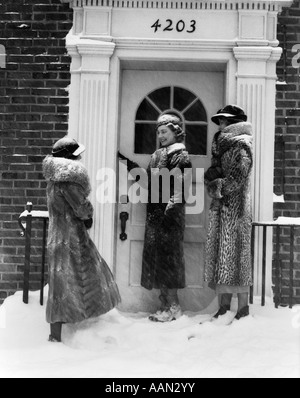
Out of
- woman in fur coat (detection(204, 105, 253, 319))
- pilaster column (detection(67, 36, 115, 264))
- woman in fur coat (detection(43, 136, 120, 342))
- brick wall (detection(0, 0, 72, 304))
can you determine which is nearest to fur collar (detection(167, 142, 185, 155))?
woman in fur coat (detection(204, 105, 253, 319))

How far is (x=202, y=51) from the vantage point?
5305mm

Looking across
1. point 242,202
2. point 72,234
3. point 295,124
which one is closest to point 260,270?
point 242,202

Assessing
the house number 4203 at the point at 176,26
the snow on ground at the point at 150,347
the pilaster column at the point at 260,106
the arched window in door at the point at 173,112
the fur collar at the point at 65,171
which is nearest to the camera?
the snow on ground at the point at 150,347

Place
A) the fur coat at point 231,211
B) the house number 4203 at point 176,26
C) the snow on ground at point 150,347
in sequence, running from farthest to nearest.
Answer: the house number 4203 at point 176,26, the fur coat at point 231,211, the snow on ground at point 150,347

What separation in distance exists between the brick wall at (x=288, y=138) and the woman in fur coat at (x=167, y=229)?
1015 mm

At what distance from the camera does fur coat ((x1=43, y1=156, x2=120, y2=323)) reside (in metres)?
4.17

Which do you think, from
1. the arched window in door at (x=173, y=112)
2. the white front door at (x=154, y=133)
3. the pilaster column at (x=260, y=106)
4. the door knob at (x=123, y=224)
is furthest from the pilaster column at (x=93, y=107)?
the pilaster column at (x=260, y=106)

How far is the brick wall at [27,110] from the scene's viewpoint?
211 inches

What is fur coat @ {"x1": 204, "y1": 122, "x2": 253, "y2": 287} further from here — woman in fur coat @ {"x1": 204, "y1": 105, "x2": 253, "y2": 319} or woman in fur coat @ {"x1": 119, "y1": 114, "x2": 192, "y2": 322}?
woman in fur coat @ {"x1": 119, "y1": 114, "x2": 192, "y2": 322}

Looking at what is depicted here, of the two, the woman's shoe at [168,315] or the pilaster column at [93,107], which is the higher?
the pilaster column at [93,107]

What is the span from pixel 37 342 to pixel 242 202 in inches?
81.5

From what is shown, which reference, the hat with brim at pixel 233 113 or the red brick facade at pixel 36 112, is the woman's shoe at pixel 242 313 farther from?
the hat with brim at pixel 233 113

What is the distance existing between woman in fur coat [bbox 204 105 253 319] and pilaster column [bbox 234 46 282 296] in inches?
19.0

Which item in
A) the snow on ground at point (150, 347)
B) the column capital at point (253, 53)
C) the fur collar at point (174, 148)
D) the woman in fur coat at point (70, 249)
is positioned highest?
the column capital at point (253, 53)
